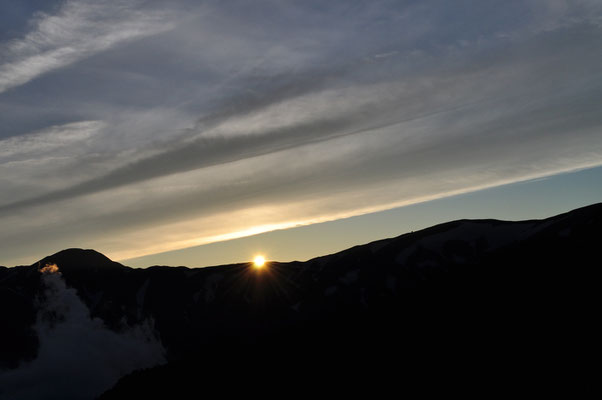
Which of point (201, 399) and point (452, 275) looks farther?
point (452, 275)

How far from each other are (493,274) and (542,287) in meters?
28.5

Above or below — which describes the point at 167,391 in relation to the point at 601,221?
below

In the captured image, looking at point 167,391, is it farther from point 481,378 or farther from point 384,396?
point 481,378

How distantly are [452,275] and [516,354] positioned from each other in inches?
3379

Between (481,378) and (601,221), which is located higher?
(601,221)

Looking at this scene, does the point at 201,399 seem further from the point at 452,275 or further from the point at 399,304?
the point at 452,275

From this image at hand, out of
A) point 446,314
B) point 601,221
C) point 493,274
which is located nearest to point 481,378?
point 446,314

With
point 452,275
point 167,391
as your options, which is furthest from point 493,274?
point 167,391

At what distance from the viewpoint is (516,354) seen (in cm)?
8469

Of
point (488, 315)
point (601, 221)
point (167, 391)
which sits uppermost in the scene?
point (601, 221)

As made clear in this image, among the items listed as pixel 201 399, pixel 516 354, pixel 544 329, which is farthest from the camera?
pixel 201 399

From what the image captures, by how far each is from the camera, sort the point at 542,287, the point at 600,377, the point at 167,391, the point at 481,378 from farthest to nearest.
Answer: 1. the point at 167,391
2. the point at 542,287
3. the point at 481,378
4. the point at 600,377

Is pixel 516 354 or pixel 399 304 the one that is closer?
pixel 516 354

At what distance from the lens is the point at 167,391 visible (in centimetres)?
13038
